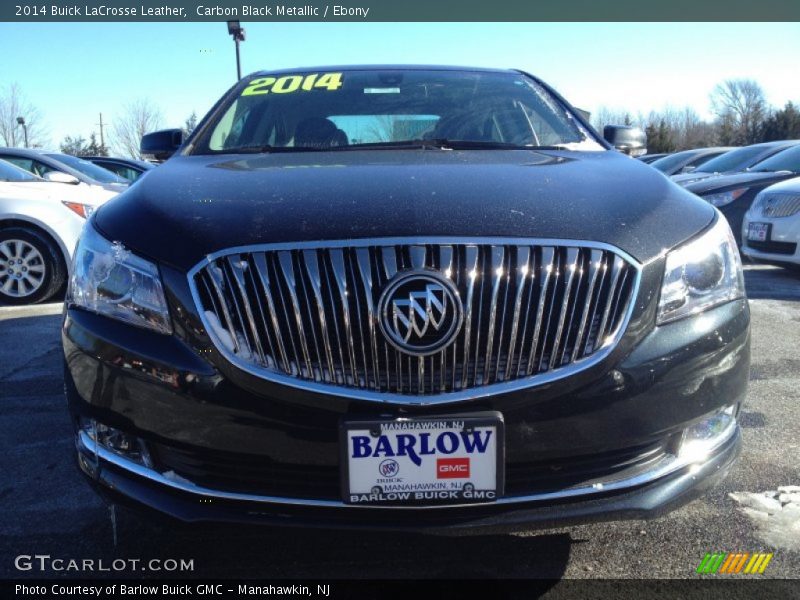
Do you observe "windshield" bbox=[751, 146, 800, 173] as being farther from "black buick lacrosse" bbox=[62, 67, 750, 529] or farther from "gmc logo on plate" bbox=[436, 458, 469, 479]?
"gmc logo on plate" bbox=[436, 458, 469, 479]

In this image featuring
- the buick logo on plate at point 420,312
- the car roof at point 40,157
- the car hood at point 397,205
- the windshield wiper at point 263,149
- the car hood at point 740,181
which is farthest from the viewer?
the car hood at point 740,181

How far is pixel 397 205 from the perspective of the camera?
1.88m

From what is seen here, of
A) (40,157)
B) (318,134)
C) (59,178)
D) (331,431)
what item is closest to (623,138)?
(318,134)

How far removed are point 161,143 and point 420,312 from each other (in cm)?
235

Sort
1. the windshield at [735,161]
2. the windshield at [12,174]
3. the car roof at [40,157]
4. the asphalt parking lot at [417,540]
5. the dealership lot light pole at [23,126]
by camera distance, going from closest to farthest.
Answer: the asphalt parking lot at [417,540], the windshield at [12,174], the car roof at [40,157], the windshield at [735,161], the dealership lot light pole at [23,126]

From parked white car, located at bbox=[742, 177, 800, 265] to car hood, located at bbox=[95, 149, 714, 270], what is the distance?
5.50m

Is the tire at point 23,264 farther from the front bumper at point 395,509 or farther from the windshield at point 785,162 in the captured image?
the windshield at point 785,162

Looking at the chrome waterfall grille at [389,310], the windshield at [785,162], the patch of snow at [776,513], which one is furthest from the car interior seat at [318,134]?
the windshield at [785,162]

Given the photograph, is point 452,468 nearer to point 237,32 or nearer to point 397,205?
point 397,205

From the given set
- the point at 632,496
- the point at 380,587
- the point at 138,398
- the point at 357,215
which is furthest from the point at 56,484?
the point at 632,496

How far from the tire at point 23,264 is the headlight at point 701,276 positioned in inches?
229

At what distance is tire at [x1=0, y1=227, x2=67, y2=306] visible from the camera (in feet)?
20.9

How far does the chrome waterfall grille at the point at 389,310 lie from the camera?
1703 mm

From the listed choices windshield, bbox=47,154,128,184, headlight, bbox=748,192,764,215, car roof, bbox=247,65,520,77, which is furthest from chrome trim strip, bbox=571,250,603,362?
windshield, bbox=47,154,128,184
